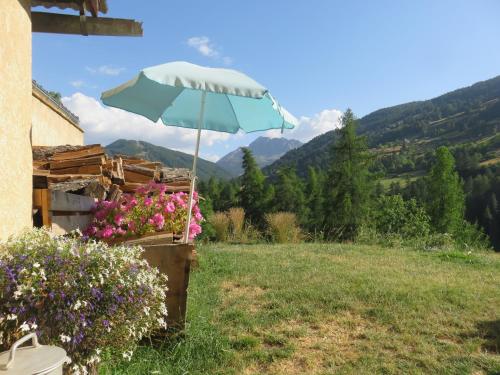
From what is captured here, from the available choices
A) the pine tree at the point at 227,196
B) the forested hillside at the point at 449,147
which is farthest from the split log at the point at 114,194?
the pine tree at the point at 227,196

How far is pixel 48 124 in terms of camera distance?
751cm

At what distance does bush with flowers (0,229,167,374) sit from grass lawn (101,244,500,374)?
0.50 metres

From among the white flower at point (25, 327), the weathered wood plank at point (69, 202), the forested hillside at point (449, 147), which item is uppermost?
the forested hillside at point (449, 147)

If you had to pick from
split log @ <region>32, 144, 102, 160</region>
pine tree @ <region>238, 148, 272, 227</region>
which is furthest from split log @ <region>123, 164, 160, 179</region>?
pine tree @ <region>238, 148, 272, 227</region>

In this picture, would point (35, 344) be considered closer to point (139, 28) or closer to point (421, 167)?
point (139, 28)

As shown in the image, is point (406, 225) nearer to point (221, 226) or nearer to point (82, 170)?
point (221, 226)

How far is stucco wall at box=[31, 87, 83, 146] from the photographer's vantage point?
6703 millimetres

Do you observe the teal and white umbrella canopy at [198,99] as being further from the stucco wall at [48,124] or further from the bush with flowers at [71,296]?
the stucco wall at [48,124]

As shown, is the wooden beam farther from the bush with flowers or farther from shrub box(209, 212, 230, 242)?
shrub box(209, 212, 230, 242)

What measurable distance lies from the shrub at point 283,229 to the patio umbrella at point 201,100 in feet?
21.4

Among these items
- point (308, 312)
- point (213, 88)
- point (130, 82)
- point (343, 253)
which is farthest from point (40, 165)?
point (343, 253)

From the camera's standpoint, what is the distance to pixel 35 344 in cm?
192

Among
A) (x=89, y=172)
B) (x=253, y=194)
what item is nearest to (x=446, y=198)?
(x=253, y=194)

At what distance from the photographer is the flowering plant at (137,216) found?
454 centimetres
